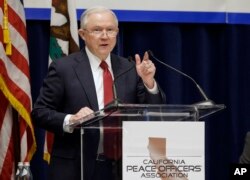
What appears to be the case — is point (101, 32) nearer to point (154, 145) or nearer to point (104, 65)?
point (104, 65)

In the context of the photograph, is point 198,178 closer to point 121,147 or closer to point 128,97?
point 121,147

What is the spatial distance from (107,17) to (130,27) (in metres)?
1.79

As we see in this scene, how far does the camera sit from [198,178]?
2.16 m

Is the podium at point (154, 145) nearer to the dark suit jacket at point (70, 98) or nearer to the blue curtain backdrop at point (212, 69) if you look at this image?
the dark suit jacket at point (70, 98)

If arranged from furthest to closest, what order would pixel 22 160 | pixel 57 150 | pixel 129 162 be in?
1. pixel 22 160
2. pixel 57 150
3. pixel 129 162

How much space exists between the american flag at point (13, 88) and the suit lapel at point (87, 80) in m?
1.16

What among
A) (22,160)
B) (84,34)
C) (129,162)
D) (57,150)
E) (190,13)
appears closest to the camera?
(129,162)

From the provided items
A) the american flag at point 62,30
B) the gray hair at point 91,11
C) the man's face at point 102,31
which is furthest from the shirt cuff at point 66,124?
the american flag at point 62,30

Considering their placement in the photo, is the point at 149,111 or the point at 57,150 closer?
the point at 149,111

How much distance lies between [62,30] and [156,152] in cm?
203

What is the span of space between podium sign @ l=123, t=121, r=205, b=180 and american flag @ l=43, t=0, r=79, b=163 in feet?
6.32

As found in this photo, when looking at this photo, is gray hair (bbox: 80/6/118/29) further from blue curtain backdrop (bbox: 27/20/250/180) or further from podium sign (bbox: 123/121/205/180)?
blue curtain backdrop (bbox: 27/20/250/180)

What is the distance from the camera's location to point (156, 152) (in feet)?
7.01

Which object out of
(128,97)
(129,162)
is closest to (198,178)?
(129,162)
